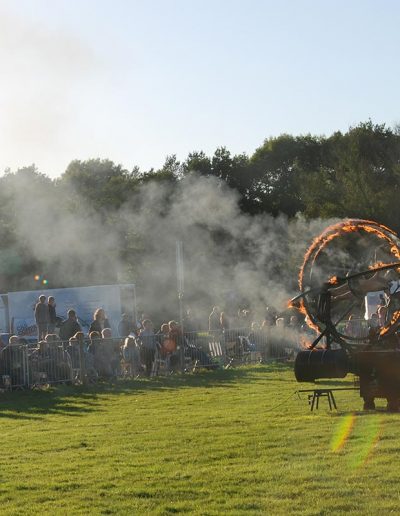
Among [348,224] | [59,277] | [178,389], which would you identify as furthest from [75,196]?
[348,224]

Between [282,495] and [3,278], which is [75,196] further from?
[282,495]

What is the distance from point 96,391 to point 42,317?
7290 mm

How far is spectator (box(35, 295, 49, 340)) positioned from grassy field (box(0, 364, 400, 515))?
30.7ft

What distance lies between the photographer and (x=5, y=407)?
70.1ft

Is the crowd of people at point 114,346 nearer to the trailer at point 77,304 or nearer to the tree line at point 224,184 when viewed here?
the trailer at point 77,304

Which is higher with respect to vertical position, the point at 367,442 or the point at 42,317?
the point at 42,317

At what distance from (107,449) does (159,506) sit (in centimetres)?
403

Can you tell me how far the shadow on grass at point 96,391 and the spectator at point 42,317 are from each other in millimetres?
5180

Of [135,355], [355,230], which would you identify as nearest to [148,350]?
[135,355]

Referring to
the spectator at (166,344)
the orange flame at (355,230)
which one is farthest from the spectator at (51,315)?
the orange flame at (355,230)

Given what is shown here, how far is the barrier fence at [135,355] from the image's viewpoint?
25062mm

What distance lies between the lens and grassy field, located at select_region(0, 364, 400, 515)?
32.7ft

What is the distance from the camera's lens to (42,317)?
3056 centimetres

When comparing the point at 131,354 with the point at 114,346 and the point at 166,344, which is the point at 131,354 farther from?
the point at 166,344
